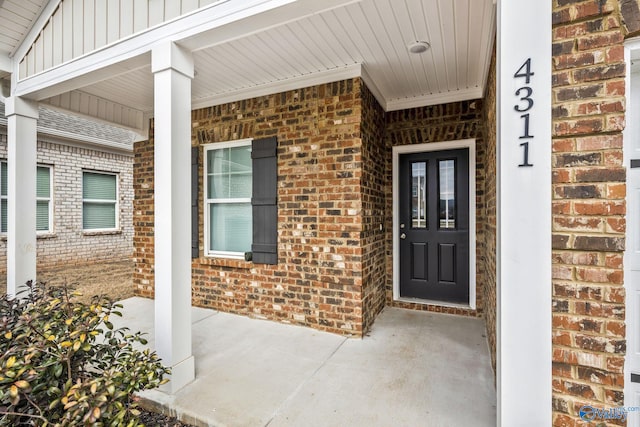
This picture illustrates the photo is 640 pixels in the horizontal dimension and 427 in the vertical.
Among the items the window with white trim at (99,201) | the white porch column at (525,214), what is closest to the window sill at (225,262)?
the white porch column at (525,214)

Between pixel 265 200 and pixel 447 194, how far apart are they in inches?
89.2

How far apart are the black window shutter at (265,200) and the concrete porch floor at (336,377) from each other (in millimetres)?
839

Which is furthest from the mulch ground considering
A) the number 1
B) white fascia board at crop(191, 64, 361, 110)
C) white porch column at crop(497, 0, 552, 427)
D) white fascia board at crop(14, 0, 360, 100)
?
the number 1

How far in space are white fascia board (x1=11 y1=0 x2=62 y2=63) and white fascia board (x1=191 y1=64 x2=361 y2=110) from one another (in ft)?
4.98

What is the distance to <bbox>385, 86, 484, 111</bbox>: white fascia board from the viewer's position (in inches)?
140

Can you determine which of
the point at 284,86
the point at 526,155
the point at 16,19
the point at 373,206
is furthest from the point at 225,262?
the point at 526,155

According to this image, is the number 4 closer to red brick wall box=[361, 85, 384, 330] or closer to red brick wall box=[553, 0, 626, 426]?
red brick wall box=[553, 0, 626, 426]

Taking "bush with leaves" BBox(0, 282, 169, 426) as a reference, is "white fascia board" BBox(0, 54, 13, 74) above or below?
above

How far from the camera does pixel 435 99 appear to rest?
374 cm

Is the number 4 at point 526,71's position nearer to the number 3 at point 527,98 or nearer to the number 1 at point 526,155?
the number 3 at point 527,98

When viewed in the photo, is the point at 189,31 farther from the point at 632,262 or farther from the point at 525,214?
the point at 632,262

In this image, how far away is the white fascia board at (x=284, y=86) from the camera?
10.3ft

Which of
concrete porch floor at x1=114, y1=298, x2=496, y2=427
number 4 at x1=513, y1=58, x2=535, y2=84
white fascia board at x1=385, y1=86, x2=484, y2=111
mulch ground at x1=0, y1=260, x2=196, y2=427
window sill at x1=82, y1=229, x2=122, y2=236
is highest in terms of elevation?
white fascia board at x1=385, y1=86, x2=484, y2=111

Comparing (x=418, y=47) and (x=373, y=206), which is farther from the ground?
(x=418, y=47)
